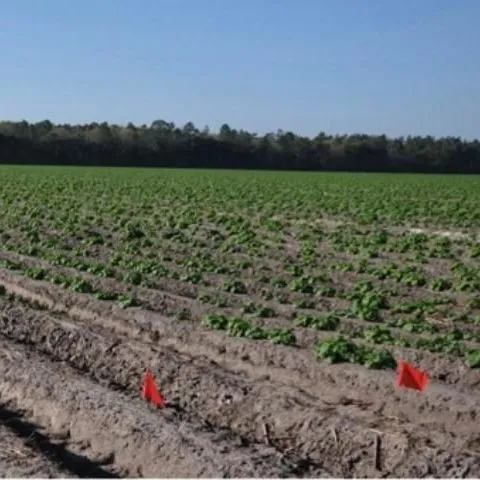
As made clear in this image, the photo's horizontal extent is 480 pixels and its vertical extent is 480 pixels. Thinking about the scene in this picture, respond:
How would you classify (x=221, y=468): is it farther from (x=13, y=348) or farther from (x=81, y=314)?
(x=81, y=314)

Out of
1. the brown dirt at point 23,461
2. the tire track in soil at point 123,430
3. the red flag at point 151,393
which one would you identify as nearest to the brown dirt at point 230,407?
the tire track in soil at point 123,430

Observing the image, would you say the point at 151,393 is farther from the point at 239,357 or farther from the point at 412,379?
the point at 412,379

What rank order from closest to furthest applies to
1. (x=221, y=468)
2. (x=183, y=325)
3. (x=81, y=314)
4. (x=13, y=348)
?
1. (x=221, y=468)
2. (x=13, y=348)
3. (x=183, y=325)
4. (x=81, y=314)

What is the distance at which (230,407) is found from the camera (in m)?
7.51

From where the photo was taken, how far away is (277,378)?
8.45 m

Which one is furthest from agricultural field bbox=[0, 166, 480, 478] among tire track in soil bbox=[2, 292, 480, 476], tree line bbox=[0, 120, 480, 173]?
tree line bbox=[0, 120, 480, 173]

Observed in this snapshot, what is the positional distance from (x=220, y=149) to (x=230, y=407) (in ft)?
299

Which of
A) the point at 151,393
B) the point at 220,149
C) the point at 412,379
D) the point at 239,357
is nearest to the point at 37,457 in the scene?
the point at 151,393

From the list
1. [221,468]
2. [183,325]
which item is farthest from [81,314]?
[221,468]

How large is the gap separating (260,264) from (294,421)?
895 cm

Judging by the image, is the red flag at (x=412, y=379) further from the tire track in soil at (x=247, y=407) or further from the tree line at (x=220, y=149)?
the tree line at (x=220, y=149)

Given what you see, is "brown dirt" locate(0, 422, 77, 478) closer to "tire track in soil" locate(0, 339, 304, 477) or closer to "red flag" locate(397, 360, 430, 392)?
"tire track in soil" locate(0, 339, 304, 477)

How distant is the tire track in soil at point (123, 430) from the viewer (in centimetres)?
605

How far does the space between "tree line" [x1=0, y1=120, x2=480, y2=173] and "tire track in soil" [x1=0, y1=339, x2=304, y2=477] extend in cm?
8579
